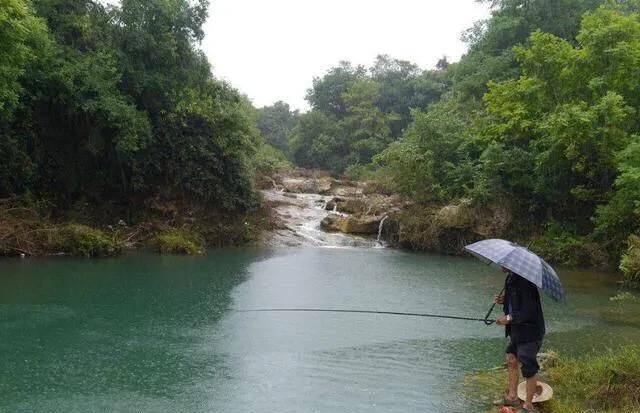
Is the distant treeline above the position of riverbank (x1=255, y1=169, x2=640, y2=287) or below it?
above

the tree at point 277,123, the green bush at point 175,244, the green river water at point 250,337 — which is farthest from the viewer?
the tree at point 277,123

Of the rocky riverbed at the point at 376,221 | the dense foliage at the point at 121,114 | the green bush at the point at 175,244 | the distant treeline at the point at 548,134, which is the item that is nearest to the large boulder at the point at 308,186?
the rocky riverbed at the point at 376,221

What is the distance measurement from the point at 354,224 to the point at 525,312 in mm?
17903

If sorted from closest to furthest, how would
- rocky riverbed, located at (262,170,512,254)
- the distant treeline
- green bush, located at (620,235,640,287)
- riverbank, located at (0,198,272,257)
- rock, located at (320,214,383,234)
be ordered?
green bush, located at (620,235,640,287)
the distant treeline
riverbank, located at (0,198,272,257)
rocky riverbed, located at (262,170,512,254)
rock, located at (320,214,383,234)

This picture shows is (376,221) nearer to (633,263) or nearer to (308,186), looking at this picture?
(308,186)

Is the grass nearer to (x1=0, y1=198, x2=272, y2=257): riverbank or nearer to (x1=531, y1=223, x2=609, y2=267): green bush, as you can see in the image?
(x1=531, y1=223, x2=609, y2=267): green bush

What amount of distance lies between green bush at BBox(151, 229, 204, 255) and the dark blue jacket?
14370mm

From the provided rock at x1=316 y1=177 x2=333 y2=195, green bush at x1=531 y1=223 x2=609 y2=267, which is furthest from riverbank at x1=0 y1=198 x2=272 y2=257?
green bush at x1=531 y1=223 x2=609 y2=267

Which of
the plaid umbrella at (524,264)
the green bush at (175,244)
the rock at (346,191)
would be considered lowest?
the green bush at (175,244)

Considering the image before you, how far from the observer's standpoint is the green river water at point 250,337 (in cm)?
596

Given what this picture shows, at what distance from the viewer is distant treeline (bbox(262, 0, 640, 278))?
53.3 feet

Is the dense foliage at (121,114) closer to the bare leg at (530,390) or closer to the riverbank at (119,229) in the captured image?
the riverbank at (119,229)

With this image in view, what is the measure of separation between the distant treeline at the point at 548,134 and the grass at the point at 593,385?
8705mm

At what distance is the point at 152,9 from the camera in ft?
63.1
